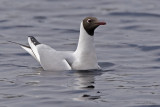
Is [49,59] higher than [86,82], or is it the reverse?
[49,59]

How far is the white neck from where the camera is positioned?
49.1 feet

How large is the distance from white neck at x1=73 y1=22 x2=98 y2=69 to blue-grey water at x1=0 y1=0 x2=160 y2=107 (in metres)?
0.18

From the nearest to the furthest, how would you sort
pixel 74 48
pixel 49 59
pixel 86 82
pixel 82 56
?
pixel 86 82 → pixel 82 56 → pixel 49 59 → pixel 74 48

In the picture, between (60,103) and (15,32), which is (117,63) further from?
(15,32)

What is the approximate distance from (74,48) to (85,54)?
368 centimetres

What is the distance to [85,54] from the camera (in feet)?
49.2

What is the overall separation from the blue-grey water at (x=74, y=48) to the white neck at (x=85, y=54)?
177mm

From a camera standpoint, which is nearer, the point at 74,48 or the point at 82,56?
the point at 82,56

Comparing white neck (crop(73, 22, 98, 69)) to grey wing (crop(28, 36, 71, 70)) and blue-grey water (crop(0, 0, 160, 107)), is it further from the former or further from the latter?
grey wing (crop(28, 36, 71, 70))

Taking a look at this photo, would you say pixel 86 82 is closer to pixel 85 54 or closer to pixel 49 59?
pixel 85 54

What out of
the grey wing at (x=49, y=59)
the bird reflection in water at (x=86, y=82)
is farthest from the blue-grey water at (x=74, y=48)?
the grey wing at (x=49, y=59)

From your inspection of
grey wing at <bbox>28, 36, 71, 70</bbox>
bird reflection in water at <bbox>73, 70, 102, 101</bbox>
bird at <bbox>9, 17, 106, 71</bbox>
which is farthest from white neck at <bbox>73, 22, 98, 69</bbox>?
grey wing at <bbox>28, 36, 71, 70</bbox>

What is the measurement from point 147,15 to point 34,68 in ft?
31.0

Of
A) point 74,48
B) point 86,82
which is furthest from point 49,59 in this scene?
point 74,48
